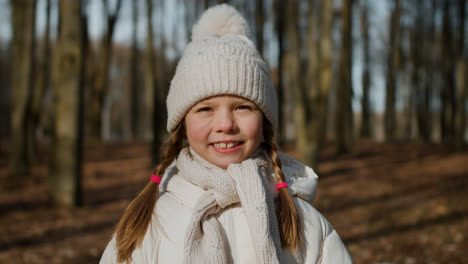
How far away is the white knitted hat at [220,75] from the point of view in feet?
6.02

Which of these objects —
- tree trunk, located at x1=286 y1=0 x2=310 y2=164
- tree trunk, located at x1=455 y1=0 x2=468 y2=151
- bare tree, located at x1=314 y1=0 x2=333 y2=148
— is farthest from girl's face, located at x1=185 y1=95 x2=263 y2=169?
tree trunk, located at x1=455 y1=0 x2=468 y2=151

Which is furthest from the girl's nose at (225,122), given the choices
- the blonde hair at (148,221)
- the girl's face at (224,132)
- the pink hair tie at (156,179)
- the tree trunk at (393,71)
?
the tree trunk at (393,71)

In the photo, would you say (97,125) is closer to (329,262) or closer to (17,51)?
(17,51)

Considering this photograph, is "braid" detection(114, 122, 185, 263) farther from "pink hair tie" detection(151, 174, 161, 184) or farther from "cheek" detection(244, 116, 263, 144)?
"cheek" detection(244, 116, 263, 144)

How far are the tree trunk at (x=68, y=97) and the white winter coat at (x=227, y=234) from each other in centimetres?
564

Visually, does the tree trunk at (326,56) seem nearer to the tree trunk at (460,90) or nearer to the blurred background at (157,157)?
the blurred background at (157,157)

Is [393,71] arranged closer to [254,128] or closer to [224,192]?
[254,128]

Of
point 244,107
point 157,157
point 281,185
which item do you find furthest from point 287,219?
point 157,157

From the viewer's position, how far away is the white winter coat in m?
1.75

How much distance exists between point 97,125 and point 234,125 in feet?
46.1

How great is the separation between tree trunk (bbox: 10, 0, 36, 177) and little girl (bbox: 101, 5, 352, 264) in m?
9.55

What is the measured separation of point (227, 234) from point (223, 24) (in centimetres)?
111

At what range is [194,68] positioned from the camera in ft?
6.19

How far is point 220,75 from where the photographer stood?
1.83m
